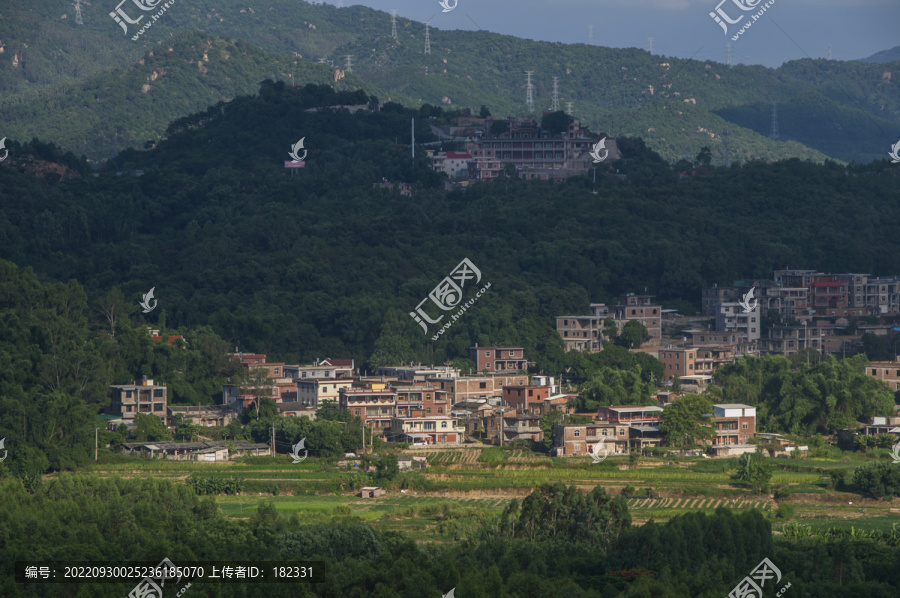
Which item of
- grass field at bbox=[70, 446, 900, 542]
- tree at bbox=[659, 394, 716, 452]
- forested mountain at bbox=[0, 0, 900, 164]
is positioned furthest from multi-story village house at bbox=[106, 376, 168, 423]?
forested mountain at bbox=[0, 0, 900, 164]

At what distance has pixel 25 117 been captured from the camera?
9344cm

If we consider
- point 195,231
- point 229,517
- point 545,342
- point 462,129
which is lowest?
point 229,517

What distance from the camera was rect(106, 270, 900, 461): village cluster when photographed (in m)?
40.2

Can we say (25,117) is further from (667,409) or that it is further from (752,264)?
(667,409)

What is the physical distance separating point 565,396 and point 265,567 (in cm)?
2217

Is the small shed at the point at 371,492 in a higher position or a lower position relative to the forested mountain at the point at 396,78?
lower

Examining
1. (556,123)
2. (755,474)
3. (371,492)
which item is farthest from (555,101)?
(371,492)

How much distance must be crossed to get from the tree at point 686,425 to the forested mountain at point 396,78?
186ft

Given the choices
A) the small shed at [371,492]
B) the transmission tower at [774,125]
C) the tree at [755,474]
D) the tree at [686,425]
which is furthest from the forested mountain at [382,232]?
the transmission tower at [774,125]

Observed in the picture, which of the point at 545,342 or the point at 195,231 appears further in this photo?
the point at 195,231

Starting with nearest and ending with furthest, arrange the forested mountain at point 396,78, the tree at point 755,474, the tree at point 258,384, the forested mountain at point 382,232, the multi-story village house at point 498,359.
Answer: the tree at point 755,474 < the tree at point 258,384 < the multi-story village house at point 498,359 < the forested mountain at point 382,232 < the forested mountain at point 396,78

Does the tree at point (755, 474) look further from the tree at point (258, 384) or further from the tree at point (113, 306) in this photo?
the tree at point (113, 306)

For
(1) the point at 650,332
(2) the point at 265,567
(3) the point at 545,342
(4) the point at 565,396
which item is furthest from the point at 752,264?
→ (2) the point at 265,567

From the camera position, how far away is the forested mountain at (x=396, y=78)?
314 ft
